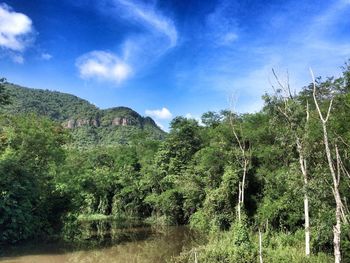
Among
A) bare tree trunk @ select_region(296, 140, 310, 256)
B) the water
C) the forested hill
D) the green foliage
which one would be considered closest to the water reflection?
the water

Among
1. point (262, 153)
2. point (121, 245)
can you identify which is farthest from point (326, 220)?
point (121, 245)

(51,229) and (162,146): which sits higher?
(162,146)

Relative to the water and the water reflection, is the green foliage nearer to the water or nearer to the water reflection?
the water

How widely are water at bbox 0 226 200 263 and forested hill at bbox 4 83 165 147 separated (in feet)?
233

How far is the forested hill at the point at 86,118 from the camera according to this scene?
108750 mm

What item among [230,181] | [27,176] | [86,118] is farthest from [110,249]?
[86,118]

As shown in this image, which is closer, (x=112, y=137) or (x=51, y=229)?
(x=51, y=229)

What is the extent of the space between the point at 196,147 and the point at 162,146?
170 inches

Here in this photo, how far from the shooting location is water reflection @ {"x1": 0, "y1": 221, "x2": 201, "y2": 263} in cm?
2227

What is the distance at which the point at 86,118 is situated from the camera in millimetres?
127562

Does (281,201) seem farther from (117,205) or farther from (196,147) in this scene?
(117,205)

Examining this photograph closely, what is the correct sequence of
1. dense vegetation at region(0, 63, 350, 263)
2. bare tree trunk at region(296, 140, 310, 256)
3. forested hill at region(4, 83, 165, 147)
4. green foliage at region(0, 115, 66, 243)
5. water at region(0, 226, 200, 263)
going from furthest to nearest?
forested hill at region(4, 83, 165, 147) < green foliage at region(0, 115, 66, 243) < water at region(0, 226, 200, 263) < dense vegetation at region(0, 63, 350, 263) < bare tree trunk at region(296, 140, 310, 256)

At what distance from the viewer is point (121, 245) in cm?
2764

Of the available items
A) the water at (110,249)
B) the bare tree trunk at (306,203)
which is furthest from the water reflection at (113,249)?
the bare tree trunk at (306,203)
